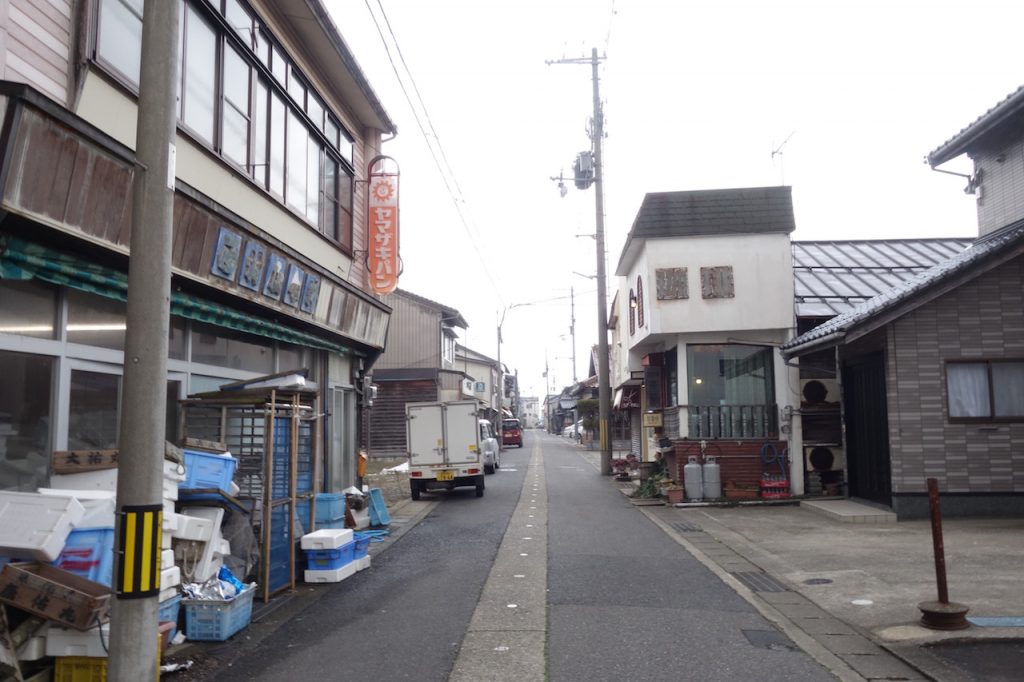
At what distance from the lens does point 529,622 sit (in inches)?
285

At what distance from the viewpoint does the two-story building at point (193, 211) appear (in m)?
6.33

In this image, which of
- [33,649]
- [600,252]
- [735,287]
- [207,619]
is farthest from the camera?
[600,252]

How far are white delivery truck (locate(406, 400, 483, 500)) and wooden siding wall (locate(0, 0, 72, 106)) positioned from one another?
1374 cm

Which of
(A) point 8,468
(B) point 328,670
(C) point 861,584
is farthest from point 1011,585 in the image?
(A) point 8,468

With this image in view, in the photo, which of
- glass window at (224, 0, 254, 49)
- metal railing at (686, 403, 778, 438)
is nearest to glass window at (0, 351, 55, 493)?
glass window at (224, 0, 254, 49)

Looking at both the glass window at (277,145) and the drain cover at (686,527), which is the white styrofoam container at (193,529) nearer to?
the glass window at (277,145)

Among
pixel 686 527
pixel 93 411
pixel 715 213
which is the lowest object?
pixel 686 527

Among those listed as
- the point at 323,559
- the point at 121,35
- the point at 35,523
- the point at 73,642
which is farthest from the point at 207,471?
the point at 121,35

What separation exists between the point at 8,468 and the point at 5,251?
A: 1.79 metres

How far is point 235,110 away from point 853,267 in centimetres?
1586

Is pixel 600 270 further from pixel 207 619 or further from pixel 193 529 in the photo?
pixel 207 619

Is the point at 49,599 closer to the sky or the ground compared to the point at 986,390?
closer to the ground

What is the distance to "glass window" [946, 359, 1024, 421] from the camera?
1316 cm

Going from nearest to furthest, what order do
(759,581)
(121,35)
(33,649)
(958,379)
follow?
1. (33,649)
2. (121,35)
3. (759,581)
4. (958,379)
